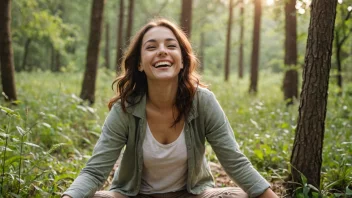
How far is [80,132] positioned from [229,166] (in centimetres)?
378

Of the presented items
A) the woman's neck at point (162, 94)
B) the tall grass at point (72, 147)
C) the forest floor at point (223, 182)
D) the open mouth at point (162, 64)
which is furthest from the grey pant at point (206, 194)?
the open mouth at point (162, 64)

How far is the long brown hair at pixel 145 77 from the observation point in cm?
307

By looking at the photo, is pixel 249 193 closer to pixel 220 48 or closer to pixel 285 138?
pixel 285 138

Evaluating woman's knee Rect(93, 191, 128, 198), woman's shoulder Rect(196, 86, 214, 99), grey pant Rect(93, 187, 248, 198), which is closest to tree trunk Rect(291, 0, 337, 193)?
grey pant Rect(93, 187, 248, 198)

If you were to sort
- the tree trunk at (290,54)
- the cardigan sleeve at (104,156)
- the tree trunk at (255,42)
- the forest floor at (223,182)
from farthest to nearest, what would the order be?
the tree trunk at (255,42), the tree trunk at (290,54), the forest floor at (223,182), the cardigan sleeve at (104,156)

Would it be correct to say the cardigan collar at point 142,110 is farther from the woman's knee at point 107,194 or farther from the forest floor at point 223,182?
the forest floor at point 223,182

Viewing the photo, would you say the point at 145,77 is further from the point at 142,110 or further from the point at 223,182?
the point at 223,182

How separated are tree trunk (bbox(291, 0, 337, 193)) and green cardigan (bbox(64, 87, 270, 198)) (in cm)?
80

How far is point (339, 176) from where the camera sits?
3572 mm

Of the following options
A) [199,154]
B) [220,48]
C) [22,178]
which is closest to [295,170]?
[199,154]

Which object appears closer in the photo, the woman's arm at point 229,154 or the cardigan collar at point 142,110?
the woman's arm at point 229,154

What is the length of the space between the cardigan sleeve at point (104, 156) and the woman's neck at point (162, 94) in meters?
0.28

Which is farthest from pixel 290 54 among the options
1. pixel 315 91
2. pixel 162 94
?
pixel 162 94

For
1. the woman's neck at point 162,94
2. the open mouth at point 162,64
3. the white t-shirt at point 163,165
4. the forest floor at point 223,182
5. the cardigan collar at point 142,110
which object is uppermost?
the open mouth at point 162,64
